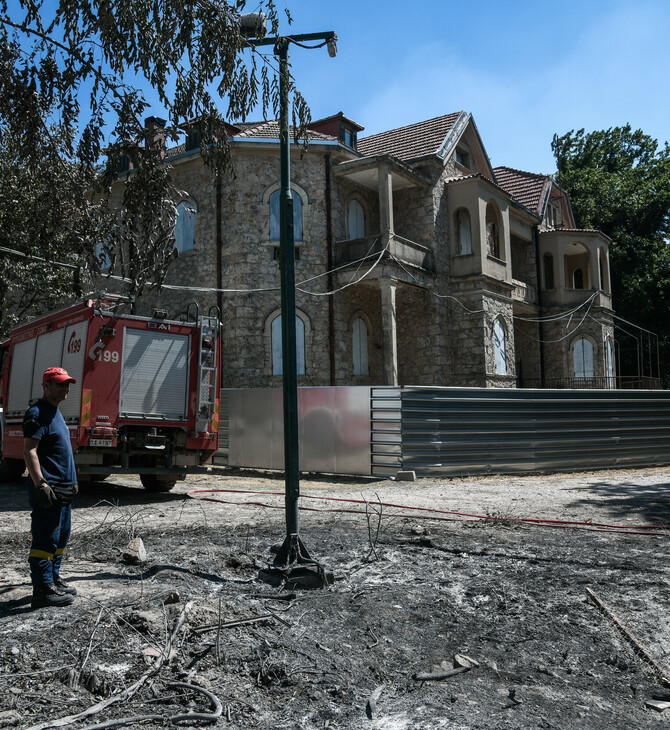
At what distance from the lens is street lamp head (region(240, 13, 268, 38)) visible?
6.83m

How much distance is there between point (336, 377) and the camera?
2216 cm

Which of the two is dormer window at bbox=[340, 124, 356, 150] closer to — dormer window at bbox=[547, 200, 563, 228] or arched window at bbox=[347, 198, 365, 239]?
arched window at bbox=[347, 198, 365, 239]

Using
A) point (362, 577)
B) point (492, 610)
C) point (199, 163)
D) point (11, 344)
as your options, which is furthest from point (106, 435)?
point (199, 163)

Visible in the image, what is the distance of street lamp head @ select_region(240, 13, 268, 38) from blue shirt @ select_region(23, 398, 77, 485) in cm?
418

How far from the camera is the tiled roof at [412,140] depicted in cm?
2528

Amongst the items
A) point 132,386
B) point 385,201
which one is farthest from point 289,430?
point 385,201

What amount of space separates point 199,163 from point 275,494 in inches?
568

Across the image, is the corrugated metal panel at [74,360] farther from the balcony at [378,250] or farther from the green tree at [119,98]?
the balcony at [378,250]

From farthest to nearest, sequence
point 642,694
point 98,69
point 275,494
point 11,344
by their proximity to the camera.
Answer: point 11,344 → point 275,494 → point 98,69 → point 642,694

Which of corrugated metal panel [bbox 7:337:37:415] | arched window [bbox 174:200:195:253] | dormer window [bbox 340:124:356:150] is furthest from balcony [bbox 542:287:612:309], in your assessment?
corrugated metal panel [bbox 7:337:37:415]

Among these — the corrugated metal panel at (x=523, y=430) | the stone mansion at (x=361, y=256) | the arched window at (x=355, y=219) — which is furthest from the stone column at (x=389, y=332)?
the corrugated metal panel at (x=523, y=430)

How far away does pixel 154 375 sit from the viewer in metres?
11.5

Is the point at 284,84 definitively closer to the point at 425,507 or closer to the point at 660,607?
the point at 660,607

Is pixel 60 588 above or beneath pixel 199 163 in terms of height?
beneath
